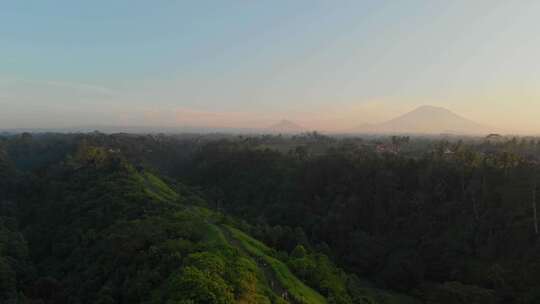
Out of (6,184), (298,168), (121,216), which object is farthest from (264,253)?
(6,184)

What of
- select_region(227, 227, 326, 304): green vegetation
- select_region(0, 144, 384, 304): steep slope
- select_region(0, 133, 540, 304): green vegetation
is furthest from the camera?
select_region(0, 133, 540, 304): green vegetation

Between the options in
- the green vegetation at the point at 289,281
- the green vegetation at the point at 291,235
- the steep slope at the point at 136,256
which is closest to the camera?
the steep slope at the point at 136,256

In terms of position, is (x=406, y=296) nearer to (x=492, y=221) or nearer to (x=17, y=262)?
(x=492, y=221)

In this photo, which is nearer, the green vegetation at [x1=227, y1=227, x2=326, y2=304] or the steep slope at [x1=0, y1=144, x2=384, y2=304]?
the steep slope at [x1=0, y1=144, x2=384, y2=304]

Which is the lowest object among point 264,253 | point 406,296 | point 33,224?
point 406,296

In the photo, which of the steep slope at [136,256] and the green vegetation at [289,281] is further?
the green vegetation at [289,281]

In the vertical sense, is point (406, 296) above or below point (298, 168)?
below

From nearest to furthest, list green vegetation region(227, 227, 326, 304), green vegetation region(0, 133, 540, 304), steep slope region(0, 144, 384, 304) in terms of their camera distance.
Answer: steep slope region(0, 144, 384, 304) → green vegetation region(227, 227, 326, 304) → green vegetation region(0, 133, 540, 304)

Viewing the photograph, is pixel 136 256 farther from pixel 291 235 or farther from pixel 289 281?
pixel 291 235

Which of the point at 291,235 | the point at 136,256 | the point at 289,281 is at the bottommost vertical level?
the point at 291,235

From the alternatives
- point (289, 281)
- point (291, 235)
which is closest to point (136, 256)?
point (289, 281)

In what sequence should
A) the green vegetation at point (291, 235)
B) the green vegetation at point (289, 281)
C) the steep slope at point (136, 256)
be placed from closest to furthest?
the steep slope at point (136, 256), the green vegetation at point (289, 281), the green vegetation at point (291, 235)
